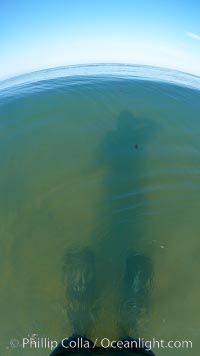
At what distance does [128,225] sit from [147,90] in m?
7.92

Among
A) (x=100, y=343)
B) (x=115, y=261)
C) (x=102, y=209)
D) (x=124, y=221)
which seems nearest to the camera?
(x=100, y=343)

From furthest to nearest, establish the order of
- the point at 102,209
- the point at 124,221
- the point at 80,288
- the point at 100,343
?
the point at 102,209 < the point at 124,221 < the point at 80,288 < the point at 100,343

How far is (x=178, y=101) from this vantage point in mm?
12453

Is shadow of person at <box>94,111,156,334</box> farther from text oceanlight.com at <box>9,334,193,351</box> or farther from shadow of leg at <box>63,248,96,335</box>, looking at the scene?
text oceanlight.com at <box>9,334,193,351</box>

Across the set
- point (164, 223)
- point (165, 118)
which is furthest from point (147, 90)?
point (164, 223)

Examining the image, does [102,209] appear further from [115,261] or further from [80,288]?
[80,288]

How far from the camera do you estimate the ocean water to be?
574 cm

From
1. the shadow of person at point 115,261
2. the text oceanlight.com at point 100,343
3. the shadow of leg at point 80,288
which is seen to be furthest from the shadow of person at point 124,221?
the text oceanlight.com at point 100,343

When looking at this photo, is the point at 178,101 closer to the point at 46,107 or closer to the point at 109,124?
the point at 109,124

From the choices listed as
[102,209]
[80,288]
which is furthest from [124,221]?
[80,288]

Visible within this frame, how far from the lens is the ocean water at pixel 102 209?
574cm

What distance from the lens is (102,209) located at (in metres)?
7.74

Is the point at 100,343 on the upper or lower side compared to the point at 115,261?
lower

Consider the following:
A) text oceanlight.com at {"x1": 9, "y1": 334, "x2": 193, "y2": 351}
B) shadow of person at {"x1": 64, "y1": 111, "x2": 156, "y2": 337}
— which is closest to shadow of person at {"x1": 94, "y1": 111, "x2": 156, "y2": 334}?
shadow of person at {"x1": 64, "y1": 111, "x2": 156, "y2": 337}
